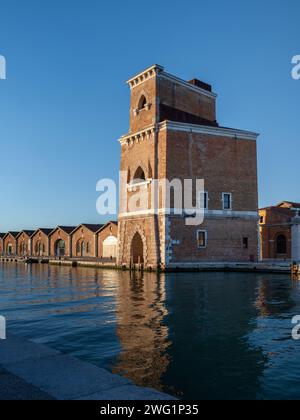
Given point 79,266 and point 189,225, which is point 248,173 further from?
point 79,266

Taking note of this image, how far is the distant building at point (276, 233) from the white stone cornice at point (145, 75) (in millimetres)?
17793

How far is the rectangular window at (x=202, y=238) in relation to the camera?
106ft

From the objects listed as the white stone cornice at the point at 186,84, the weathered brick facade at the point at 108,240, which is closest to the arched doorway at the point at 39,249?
the weathered brick facade at the point at 108,240

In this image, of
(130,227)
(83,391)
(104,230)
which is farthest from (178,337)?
(104,230)

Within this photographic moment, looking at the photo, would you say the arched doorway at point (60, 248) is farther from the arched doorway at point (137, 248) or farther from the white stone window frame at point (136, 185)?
the white stone window frame at point (136, 185)

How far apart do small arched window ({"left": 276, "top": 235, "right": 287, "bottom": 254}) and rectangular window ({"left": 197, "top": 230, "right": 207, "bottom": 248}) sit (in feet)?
37.0

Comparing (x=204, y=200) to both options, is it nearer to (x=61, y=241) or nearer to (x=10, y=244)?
(x=61, y=241)

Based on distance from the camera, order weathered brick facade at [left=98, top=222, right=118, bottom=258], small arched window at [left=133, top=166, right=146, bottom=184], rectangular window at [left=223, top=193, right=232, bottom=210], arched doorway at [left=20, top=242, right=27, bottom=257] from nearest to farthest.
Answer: rectangular window at [left=223, top=193, right=232, bottom=210], small arched window at [left=133, top=166, right=146, bottom=184], weathered brick facade at [left=98, top=222, right=118, bottom=258], arched doorway at [left=20, top=242, right=27, bottom=257]

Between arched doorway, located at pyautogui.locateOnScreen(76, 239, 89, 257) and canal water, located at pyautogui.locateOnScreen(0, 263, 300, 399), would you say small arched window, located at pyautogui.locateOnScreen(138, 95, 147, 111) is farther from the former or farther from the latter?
arched doorway, located at pyautogui.locateOnScreen(76, 239, 89, 257)

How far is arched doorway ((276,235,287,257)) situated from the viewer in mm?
39938

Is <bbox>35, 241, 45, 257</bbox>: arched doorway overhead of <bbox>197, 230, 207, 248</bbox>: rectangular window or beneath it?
beneath

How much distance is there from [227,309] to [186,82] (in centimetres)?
2662

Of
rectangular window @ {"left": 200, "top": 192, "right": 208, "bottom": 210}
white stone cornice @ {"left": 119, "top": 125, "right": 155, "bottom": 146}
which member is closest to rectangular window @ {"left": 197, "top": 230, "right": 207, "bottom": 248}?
rectangular window @ {"left": 200, "top": 192, "right": 208, "bottom": 210}

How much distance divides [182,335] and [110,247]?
1665 inches
